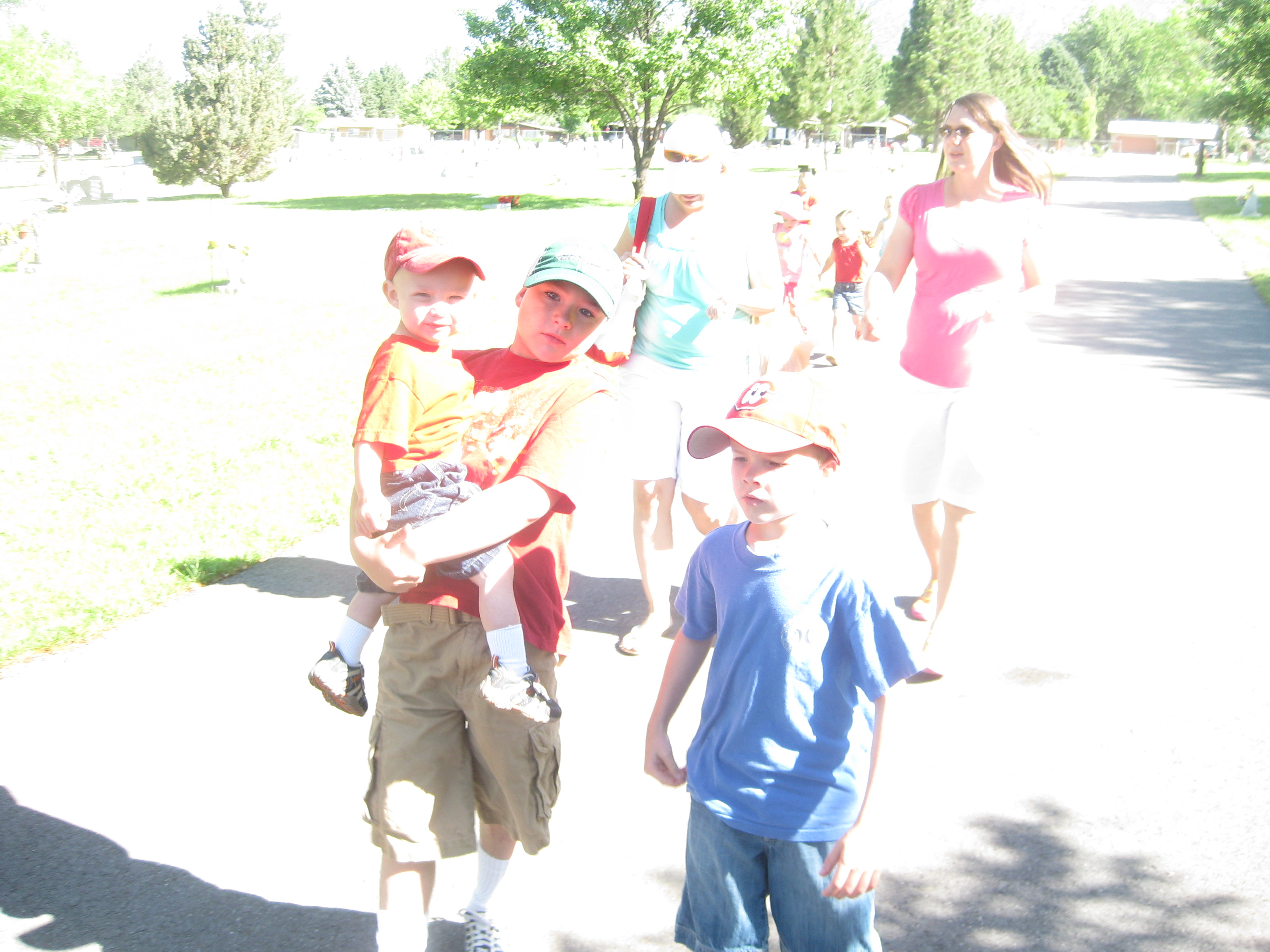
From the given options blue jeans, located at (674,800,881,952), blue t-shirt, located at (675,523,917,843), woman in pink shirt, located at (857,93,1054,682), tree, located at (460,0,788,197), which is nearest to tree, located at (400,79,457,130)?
tree, located at (460,0,788,197)

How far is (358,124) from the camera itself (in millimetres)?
128500

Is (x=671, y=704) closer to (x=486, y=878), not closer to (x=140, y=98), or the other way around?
(x=486, y=878)

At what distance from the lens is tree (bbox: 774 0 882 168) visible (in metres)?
71.5

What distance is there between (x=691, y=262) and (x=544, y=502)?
7.19ft

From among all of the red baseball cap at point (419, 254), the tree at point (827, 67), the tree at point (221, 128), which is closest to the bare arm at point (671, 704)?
the red baseball cap at point (419, 254)

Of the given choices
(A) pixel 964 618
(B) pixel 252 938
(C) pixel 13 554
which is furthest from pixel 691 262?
(C) pixel 13 554

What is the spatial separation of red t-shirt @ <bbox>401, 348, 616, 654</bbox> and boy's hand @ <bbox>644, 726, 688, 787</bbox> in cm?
33

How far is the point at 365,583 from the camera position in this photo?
265cm

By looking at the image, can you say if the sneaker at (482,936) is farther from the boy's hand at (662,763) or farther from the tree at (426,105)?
the tree at (426,105)

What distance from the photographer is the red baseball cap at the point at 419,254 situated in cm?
229

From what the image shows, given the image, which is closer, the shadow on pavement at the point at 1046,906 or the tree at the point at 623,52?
the shadow on pavement at the point at 1046,906

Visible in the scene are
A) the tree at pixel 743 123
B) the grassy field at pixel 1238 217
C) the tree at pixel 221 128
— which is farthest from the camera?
the tree at pixel 743 123

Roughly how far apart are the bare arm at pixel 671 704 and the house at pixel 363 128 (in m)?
130

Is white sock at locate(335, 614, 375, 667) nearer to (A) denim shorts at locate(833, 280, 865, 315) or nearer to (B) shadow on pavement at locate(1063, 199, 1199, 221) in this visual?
(A) denim shorts at locate(833, 280, 865, 315)
